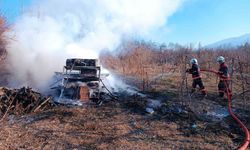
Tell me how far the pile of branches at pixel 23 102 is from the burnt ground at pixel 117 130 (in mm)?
351

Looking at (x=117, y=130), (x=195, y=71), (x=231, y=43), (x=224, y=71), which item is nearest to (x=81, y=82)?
(x=117, y=130)

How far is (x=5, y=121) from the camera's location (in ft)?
29.9

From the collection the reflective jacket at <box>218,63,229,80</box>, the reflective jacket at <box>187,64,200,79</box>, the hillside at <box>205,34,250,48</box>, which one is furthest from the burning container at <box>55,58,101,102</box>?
the hillside at <box>205,34,250,48</box>

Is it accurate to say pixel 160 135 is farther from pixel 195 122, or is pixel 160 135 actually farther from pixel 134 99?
pixel 134 99

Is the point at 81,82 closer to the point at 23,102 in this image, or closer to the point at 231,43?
the point at 23,102

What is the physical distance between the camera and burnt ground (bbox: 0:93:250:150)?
7780 millimetres

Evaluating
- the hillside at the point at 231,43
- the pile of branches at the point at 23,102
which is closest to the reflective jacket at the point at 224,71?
the pile of branches at the point at 23,102

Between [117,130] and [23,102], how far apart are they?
134 inches

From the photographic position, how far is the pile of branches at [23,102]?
10023 millimetres

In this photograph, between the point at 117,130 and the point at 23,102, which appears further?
the point at 23,102

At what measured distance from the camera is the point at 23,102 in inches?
407

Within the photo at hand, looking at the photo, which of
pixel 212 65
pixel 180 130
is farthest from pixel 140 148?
pixel 212 65

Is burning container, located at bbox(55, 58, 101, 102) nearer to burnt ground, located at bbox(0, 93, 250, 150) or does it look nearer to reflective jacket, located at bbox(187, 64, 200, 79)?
burnt ground, located at bbox(0, 93, 250, 150)

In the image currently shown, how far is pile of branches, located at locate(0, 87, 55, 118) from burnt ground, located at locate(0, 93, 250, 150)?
1.15ft
